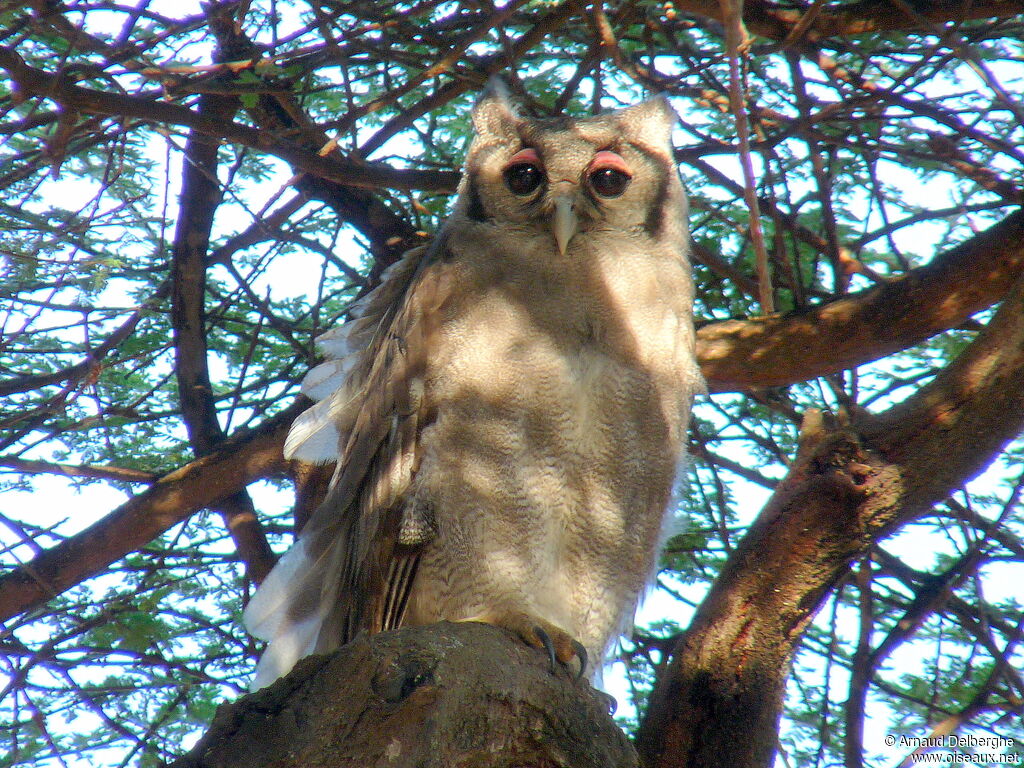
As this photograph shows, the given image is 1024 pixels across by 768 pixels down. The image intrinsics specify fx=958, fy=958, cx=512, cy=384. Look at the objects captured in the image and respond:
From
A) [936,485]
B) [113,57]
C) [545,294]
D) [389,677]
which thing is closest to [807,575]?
[936,485]

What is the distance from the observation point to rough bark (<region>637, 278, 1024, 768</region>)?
2551 millimetres

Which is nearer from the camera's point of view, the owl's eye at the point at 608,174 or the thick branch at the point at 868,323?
the owl's eye at the point at 608,174

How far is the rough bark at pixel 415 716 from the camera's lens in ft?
5.27

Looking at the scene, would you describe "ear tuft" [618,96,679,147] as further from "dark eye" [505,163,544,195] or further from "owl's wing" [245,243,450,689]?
"owl's wing" [245,243,450,689]

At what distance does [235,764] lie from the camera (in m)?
1.56

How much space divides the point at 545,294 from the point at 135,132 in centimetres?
233

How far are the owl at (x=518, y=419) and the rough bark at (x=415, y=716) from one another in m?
0.67

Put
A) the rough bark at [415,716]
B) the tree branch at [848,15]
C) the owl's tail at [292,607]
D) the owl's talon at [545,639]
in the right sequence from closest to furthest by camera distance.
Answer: the rough bark at [415,716], the owl's talon at [545,639], the owl's tail at [292,607], the tree branch at [848,15]

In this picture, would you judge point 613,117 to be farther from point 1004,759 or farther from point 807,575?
point 1004,759

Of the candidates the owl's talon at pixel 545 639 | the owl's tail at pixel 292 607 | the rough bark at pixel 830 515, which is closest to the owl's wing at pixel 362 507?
the owl's tail at pixel 292 607

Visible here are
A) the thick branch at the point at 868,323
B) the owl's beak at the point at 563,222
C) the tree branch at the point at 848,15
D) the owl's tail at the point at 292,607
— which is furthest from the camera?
the tree branch at the point at 848,15

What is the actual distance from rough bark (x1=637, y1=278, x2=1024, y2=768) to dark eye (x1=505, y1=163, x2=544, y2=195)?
3.99 ft

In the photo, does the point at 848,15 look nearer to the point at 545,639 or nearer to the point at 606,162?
the point at 606,162

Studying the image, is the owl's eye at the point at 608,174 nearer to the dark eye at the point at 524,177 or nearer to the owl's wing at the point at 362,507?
the dark eye at the point at 524,177
